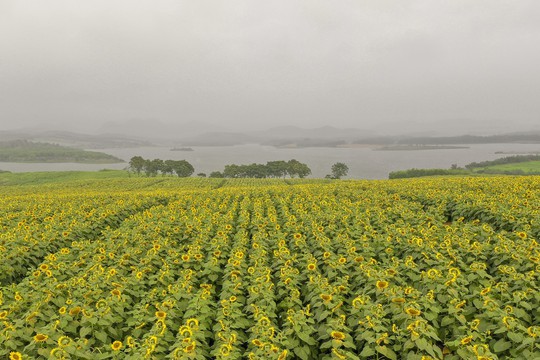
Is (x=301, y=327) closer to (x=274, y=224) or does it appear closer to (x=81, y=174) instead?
(x=274, y=224)

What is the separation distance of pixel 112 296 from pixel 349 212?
11.2m

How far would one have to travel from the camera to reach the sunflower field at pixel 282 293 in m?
5.70

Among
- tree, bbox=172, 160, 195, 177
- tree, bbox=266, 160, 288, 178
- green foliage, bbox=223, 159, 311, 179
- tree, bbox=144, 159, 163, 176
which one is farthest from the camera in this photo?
tree, bbox=266, 160, 288, 178

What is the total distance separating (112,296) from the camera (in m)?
7.43

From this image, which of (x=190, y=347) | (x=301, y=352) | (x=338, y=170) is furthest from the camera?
(x=338, y=170)

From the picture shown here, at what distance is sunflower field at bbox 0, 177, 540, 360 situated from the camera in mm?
5695

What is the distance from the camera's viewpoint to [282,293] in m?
8.02

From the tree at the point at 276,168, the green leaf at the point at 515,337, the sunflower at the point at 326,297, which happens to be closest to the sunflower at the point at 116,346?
the sunflower at the point at 326,297

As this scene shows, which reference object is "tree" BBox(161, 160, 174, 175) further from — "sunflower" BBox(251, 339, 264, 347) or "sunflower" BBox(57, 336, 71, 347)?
"sunflower" BBox(251, 339, 264, 347)

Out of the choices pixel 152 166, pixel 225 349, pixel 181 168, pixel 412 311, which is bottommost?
pixel 181 168

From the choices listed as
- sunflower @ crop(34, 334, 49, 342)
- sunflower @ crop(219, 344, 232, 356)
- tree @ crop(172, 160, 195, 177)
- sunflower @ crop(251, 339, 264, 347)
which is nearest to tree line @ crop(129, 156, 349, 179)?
tree @ crop(172, 160, 195, 177)

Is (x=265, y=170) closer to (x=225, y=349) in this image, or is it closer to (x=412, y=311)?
(x=412, y=311)

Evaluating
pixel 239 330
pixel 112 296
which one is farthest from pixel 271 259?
pixel 112 296

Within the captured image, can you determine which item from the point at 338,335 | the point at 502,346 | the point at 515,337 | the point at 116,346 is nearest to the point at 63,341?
the point at 116,346
